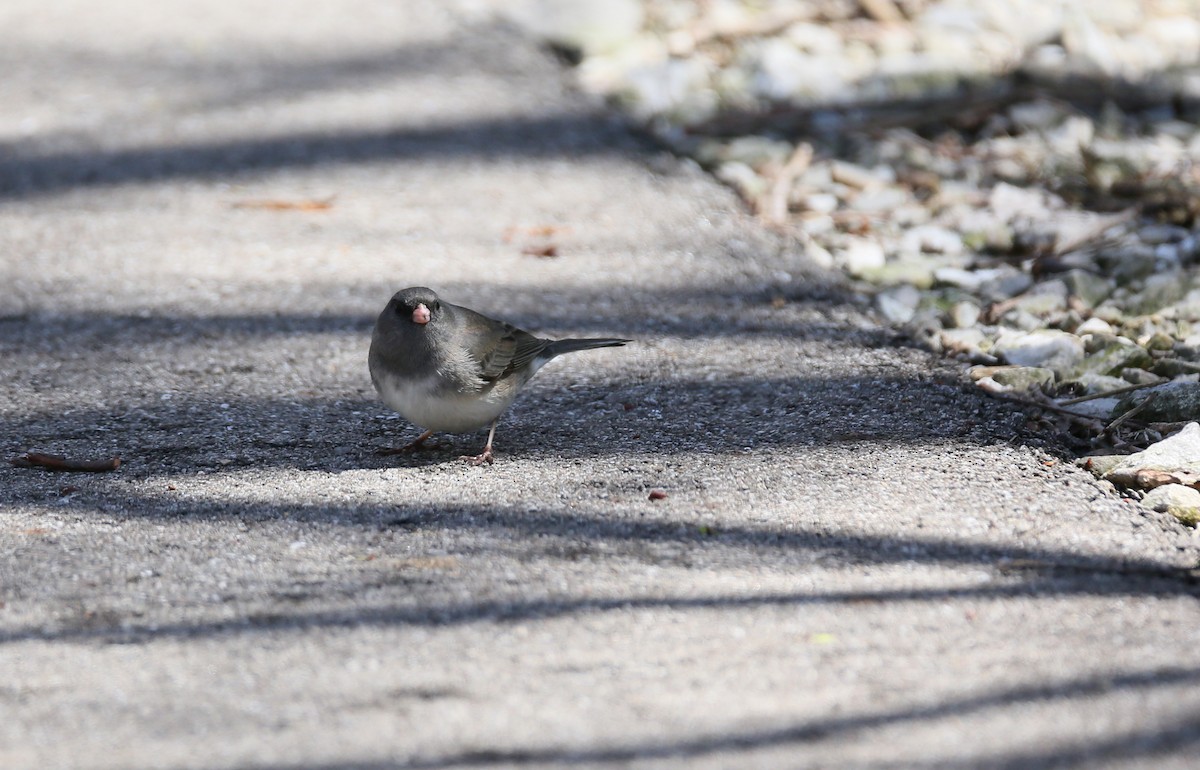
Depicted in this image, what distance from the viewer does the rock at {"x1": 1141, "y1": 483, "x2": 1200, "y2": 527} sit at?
11.8ft

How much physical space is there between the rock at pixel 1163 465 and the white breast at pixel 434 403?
1817 millimetres

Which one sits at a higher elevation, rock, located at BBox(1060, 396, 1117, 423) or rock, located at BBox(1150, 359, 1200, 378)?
rock, located at BBox(1150, 359, 1200, 378)

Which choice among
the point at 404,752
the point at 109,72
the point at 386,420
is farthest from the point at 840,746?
the point at 109,72

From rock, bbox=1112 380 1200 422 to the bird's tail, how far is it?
5.32 ft

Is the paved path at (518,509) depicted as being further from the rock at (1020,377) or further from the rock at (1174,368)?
the rock at (1174,368)

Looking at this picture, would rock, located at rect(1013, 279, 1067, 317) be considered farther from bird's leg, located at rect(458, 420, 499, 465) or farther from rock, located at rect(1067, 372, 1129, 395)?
bird's leg, located at rect(458, 420, 499, 465)

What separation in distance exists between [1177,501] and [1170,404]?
0.64 metres

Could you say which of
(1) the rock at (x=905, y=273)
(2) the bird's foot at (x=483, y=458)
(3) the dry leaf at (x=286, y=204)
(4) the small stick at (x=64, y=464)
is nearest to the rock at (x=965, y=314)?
(1) the rock at (x=905, y=273)

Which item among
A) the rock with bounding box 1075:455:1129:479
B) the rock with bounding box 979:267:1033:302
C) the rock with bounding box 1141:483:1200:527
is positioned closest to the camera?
the rock with bounding box 1141:483:1200:527

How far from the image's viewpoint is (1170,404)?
419cm

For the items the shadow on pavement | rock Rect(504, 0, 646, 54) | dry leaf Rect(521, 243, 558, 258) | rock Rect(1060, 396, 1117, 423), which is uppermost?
rock Rect(504, 0, 646, 54)

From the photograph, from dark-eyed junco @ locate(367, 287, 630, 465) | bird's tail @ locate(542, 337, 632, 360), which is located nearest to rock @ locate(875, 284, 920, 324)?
bird's tail @ locate(542, 337, 632, 360)

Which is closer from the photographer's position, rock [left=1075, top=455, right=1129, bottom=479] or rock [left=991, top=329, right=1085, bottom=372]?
rock [left=1075, top=455, right=1129, bottom=479]

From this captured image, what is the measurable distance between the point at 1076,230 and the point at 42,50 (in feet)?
19.0
